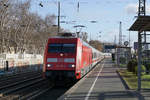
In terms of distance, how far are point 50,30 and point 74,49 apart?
48064 mm

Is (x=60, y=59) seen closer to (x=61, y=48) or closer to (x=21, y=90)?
(x=61, y=48)

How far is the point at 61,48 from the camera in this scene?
1758 cm

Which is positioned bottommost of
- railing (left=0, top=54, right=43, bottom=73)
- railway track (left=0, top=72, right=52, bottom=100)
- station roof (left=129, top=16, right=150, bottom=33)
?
railway track (left=0, top=72, right=52, bottom=100)

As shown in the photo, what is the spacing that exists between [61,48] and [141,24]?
5838mm

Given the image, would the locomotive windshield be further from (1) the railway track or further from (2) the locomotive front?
(1) the railway track

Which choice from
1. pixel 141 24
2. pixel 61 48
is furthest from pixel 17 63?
pixel 141 24

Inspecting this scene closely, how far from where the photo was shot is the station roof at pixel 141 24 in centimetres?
1223

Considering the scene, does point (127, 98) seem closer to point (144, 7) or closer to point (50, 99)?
point (50, 99)

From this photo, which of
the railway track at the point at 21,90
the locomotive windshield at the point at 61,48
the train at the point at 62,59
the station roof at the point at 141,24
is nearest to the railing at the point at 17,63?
the railway track at the point at 21,90

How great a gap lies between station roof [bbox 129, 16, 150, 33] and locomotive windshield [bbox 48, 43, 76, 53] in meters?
4.41

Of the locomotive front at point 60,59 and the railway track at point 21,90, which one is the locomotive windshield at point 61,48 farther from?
the railway track at point 21,90

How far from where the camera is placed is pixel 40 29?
2542 inches

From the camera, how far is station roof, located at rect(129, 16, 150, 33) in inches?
481

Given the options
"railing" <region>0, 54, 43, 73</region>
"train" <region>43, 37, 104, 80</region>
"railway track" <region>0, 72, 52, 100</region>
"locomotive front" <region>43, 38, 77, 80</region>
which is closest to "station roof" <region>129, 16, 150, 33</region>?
"train" <region>43, 37, 104, 80</region>
